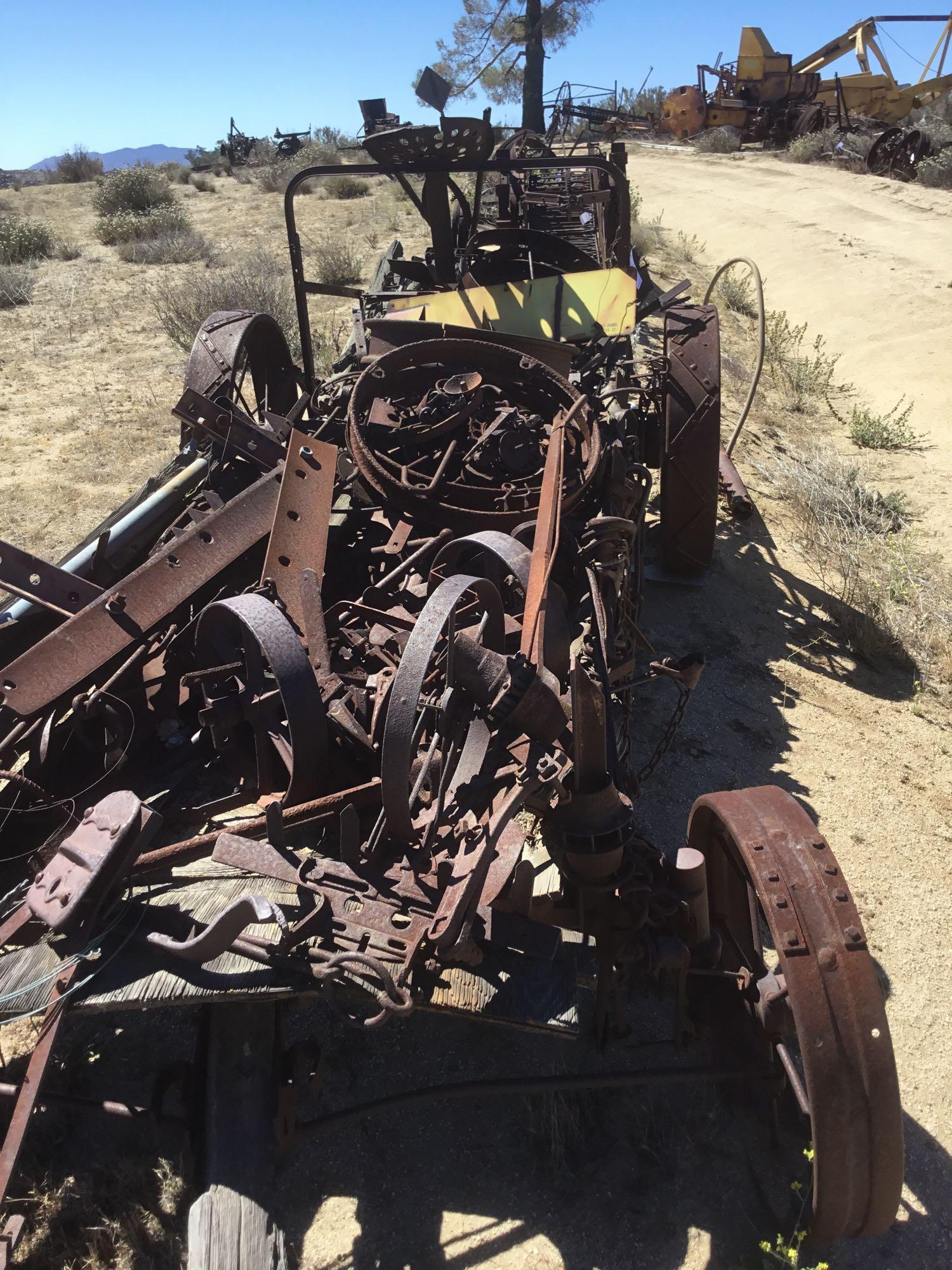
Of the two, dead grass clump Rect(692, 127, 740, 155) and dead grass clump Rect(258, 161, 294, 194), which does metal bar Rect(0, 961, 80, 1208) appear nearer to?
dead grass clump Rect(258, 161, 294, 194)

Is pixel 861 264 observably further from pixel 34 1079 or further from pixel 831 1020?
pixel 34 1079

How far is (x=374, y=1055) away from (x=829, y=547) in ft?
15.9

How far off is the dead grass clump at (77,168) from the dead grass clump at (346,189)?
777 cm

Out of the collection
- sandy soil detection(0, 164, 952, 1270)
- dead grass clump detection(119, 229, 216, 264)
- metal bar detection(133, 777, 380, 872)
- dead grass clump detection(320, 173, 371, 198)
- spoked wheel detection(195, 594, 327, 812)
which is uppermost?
dead grass clump detection(320, 173, 371, 198)

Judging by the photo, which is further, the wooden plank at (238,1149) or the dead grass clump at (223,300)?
the dead grass clump at (223,300)

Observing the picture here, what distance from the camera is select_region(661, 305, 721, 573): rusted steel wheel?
448cm

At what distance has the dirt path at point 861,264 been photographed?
8.81m

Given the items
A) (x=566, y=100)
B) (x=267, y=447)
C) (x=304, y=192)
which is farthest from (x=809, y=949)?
(x=566, y=100)

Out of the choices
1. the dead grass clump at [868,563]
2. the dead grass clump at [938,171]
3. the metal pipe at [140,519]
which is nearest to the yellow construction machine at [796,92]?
the dead grass clump at [938,171]

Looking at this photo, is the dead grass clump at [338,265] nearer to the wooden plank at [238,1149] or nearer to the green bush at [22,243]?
the green bush at [22,243]

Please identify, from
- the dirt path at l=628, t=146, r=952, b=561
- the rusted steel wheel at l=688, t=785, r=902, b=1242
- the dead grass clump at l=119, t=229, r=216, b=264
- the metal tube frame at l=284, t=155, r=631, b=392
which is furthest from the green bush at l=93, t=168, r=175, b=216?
the rusted steel wheel at l=688, t=785, r=902, b=1242

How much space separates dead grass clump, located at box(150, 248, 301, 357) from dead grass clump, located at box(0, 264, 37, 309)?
1933 mm

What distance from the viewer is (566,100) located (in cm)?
2597

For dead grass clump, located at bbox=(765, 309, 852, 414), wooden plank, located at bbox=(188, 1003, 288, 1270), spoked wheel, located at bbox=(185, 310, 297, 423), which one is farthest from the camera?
dead grass clump, located at bbox=(765, 309, 852, 414)
